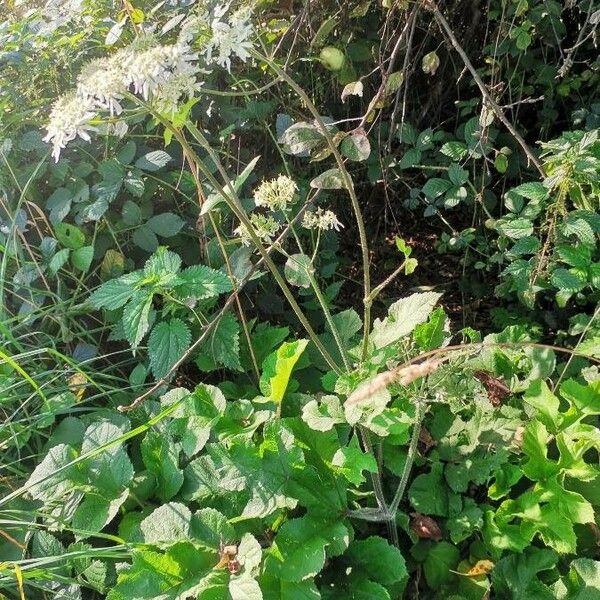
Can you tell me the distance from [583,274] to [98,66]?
0.91 metres

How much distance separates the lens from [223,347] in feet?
3.95

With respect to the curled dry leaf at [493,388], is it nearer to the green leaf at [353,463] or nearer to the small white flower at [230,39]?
the green leaf at [353,463]

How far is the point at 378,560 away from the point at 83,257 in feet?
2.67

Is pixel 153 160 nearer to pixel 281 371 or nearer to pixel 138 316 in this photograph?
pixel 138 316

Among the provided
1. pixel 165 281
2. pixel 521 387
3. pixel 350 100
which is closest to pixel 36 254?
pixel 165 281

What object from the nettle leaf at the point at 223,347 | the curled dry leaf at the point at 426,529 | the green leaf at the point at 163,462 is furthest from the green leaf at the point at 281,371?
the curled dry leaf at the point at 426,529

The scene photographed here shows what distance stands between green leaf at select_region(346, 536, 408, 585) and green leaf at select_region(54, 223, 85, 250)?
81 centimetres

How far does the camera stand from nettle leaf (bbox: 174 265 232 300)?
1146 millimetres

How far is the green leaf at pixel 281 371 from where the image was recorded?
1055mm

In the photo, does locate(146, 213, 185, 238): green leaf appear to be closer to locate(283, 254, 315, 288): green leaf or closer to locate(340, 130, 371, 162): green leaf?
locate(283, 254, 315, 288): green leaf

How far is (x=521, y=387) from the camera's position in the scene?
3.67 ft

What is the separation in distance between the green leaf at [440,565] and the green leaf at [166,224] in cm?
80

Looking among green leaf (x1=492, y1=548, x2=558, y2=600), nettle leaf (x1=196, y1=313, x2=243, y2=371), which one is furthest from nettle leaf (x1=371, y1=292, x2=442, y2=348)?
green leaf (x1=492, y1=548, x2=558, y2=600)

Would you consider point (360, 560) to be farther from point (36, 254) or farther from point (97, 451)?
point (36, 254)
